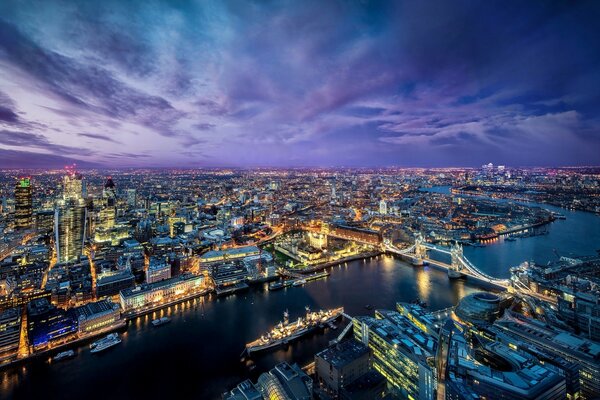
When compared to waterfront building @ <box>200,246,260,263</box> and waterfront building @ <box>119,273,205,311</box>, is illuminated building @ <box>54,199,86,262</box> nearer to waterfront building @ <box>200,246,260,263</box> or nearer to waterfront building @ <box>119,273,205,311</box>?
waterfront building @ <box>200,246,260,263</box>

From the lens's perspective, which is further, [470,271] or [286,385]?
[470,271]

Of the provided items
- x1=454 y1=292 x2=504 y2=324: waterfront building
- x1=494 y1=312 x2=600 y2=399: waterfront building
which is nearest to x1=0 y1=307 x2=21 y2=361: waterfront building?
x1=454 y1=292 x2=504 y2=324: waterfront building

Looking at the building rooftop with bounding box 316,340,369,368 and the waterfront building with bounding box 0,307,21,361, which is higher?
the building rooftop with bounding box 316,340,369,368

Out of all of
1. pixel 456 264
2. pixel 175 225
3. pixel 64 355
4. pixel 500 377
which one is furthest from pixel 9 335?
pixel 456 264

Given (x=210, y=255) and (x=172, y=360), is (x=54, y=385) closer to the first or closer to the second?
(x=172, y=360)

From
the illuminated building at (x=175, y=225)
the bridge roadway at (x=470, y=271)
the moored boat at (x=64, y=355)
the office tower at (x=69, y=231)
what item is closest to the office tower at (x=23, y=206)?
the office tower at (x=69, y=231)

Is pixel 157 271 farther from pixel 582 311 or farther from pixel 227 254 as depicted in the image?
pixel 582 311

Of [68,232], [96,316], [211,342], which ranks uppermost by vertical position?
[68,232]
